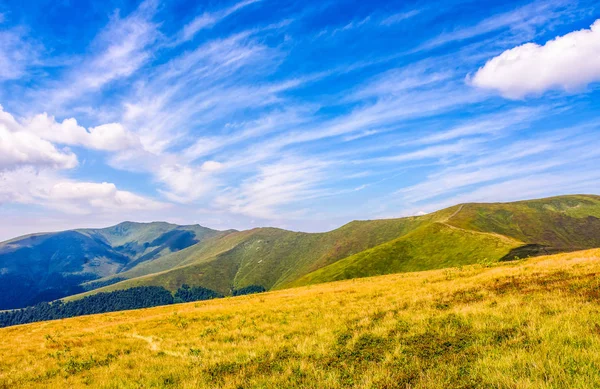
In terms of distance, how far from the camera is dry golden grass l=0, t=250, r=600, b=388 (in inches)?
363

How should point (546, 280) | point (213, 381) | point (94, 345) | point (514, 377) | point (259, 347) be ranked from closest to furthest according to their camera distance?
1. point (514, 377)
2. point (213, 381)
3. point (259, 347)
4. point (546, 280)
5. point (94, 345)

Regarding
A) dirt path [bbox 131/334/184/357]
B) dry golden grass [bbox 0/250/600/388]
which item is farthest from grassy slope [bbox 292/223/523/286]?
dirt path [bbox 131/334/184/357]

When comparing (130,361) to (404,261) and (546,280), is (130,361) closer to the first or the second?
(546,280)

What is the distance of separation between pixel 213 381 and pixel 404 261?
641ft

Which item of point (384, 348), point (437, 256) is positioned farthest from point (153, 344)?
point (437, 256)

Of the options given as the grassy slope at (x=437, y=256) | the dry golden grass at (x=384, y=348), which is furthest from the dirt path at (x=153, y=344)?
the grassy slope at (x=437, y=256)

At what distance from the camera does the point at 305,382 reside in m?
10.2

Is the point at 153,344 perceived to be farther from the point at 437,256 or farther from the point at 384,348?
the point at 437,256

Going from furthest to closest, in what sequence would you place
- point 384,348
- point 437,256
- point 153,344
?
point 437,256 < point 153,344 < point 384,348

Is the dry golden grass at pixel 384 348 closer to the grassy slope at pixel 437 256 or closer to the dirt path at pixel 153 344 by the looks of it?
the dirt path at pixel 153 344

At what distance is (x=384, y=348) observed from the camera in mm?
12398

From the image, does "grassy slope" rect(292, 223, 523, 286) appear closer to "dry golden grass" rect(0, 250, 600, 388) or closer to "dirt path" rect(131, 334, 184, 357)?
"dry golden grass" rect(0, 250, 600, 388)

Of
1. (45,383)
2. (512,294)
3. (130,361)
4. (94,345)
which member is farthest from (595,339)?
(94,345)

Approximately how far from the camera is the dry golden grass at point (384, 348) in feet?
30.2
